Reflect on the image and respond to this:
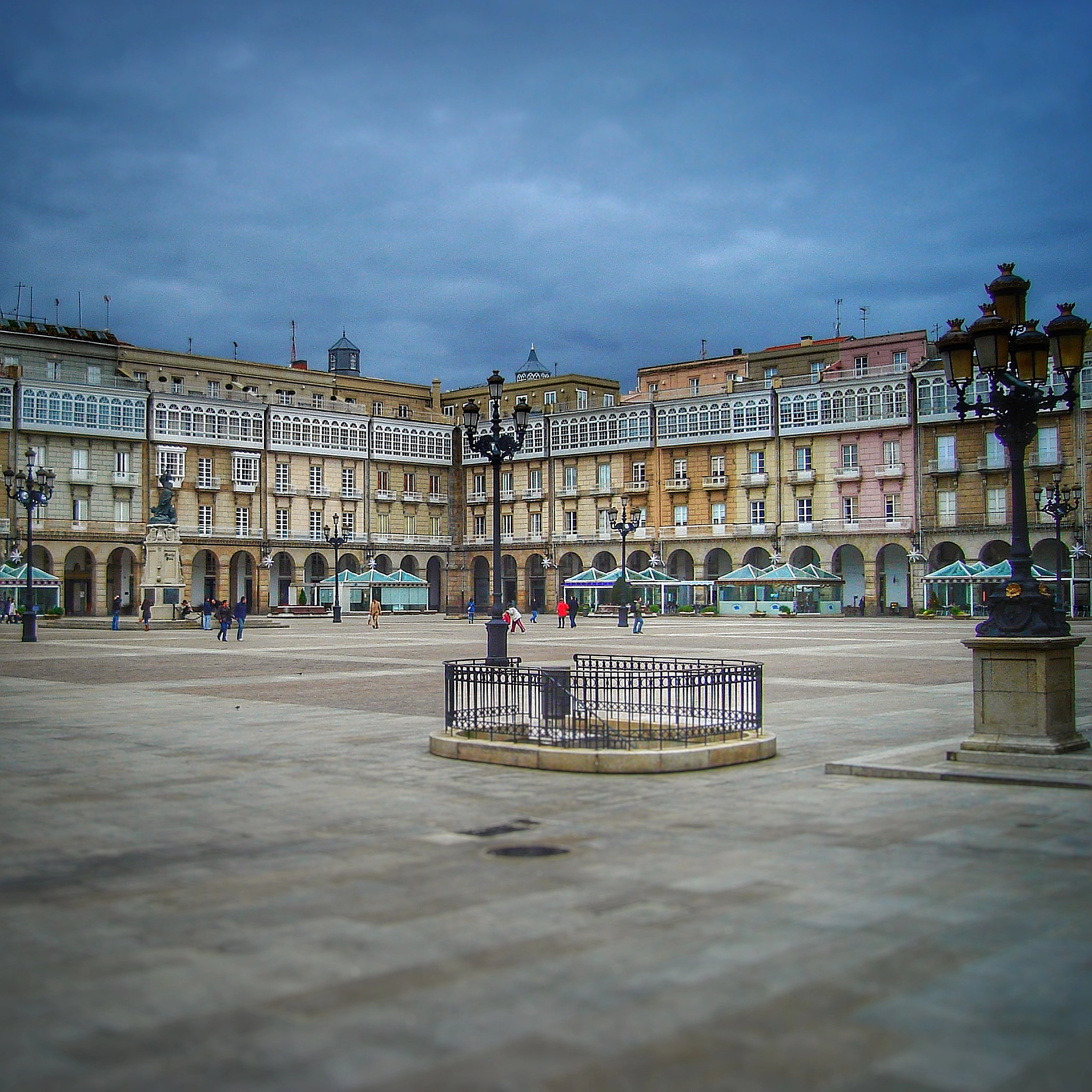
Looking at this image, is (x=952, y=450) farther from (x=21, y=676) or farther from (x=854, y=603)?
(x=21, y=676)

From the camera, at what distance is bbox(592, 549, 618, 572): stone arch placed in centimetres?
8425

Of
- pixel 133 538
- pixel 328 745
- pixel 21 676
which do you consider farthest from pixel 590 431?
pixel 328 745

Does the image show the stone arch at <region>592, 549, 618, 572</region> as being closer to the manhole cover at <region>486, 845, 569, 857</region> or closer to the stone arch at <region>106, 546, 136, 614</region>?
the stone arch at <region>106, 546, 136, 614</region>

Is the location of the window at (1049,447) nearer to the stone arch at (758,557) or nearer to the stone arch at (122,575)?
the stone arch at (758,557)

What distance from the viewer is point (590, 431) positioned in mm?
85312

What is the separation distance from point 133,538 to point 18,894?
2844 inches

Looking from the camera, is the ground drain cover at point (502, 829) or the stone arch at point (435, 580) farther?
the stone arch at point (435, 580)

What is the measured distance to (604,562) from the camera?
279 feet

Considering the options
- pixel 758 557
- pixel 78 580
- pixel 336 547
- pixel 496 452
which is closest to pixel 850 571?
pixel 758 557

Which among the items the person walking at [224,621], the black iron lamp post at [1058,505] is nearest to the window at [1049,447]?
the black iron lamp post at [1058,505]

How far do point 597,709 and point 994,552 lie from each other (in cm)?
6147

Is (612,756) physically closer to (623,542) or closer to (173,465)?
(623,542)

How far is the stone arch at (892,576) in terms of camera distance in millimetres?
72125

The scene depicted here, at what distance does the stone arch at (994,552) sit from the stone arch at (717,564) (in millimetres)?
17252
